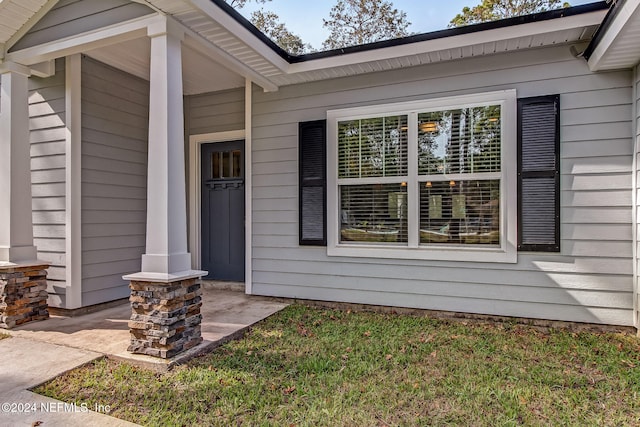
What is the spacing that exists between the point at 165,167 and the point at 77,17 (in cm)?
183

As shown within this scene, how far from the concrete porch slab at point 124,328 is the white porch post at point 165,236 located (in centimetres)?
10

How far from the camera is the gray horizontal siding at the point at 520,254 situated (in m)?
3.42

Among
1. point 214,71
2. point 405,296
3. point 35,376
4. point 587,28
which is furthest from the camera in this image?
point 214,71

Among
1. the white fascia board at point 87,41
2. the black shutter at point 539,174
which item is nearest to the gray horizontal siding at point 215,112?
the white fascia board at point 87,41

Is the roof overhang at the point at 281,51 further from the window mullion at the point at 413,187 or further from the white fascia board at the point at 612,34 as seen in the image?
the window mullion at the point at 413,187

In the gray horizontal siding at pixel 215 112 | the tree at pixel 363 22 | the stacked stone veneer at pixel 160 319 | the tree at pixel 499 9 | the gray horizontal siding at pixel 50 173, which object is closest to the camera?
the stacked stone veneer at pixel 160 319

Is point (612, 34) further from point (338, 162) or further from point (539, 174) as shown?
point (338, 162)

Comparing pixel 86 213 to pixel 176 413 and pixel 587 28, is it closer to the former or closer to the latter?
pixel 176 413

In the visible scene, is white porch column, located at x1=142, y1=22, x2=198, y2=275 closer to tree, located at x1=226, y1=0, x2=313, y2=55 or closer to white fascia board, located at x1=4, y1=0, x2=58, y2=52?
white fascia board, located at x1=4, y1=0, x2=58, y2=52

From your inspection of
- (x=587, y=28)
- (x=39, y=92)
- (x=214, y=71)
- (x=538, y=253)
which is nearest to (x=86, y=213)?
(x=39, y=92)

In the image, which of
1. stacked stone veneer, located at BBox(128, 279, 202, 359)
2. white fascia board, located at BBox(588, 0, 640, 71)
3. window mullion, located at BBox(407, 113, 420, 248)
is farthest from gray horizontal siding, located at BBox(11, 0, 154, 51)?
white fascia board, located at BBox(588, 0, 640, 71)

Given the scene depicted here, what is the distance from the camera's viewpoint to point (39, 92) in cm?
434

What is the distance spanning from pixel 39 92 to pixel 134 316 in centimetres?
322

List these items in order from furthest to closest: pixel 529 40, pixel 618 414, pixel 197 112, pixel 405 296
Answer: pixel 197 112 → pixel 405 296 → pixel 529 40 → pixel 618 414
